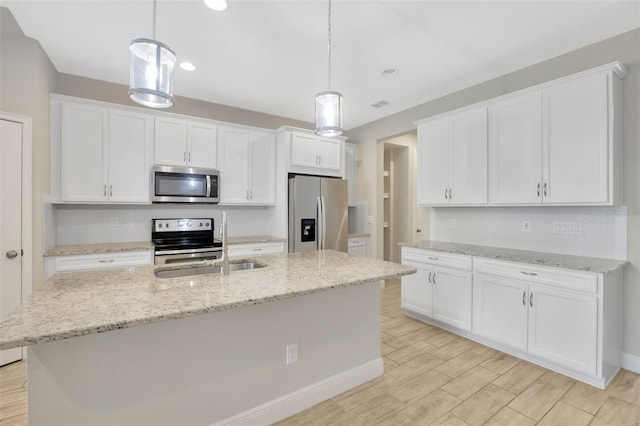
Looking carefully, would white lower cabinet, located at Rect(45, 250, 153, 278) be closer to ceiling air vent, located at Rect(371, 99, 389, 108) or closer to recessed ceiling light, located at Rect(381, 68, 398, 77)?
recessed ceiling light, located at Rect(381, 68, 398, 77)

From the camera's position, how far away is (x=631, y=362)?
7.78ft

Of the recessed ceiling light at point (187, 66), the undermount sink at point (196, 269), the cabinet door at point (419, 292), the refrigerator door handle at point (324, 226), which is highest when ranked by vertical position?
the recessed ceiling light at point (187, 66)

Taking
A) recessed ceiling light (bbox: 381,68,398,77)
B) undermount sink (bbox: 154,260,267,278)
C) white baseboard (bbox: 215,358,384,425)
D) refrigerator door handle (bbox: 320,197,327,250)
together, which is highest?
recessed ceiling light (bbox: 381,68,398,77)

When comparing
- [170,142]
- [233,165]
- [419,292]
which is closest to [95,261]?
[170,142]

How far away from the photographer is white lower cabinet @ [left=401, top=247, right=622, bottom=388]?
2.14 m

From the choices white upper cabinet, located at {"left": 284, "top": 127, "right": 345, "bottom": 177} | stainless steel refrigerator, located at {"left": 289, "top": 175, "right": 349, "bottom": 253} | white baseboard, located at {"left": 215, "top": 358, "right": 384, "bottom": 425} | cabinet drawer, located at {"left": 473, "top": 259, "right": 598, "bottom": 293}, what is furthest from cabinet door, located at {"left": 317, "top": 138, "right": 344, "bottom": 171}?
white baseboard, located at {"left": 215, "top": 358, "right": 384, "bottom": 425}

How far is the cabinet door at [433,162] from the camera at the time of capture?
3.42 m

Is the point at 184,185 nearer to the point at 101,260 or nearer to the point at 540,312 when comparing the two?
the point at 101,260

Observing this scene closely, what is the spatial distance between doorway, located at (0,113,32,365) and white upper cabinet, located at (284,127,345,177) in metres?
2.62

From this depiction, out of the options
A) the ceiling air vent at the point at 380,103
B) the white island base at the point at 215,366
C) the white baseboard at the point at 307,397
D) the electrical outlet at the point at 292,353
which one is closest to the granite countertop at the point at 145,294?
the white island base at the point at 215,366

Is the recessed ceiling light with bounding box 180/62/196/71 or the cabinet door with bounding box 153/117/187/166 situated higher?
the recessed ceiling light with bounding box 180/62/196/71

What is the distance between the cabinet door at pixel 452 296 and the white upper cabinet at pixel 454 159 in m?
0.81

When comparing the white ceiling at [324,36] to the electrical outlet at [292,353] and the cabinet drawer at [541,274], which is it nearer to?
the cabinet drawer at [541,274]

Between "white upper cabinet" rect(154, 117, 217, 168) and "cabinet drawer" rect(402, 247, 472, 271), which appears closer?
"cabinet drawer" rect(402, 247, 472, 271)
